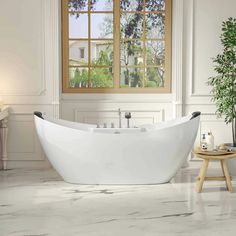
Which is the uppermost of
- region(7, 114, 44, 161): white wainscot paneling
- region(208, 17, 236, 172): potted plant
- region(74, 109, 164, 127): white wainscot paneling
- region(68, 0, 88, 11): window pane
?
region(68, 0, 88, 11): window pane

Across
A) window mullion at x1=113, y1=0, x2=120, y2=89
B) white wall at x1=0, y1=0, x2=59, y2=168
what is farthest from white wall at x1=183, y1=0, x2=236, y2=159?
white wall at x1=0, y1=0, x2=59, y2=168

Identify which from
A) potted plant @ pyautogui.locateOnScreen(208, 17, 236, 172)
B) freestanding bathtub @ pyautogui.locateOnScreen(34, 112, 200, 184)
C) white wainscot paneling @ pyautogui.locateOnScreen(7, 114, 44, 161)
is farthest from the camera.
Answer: white wainscot paneling @ pyautogui.locateOnScreen(7, 114, 44, 161)

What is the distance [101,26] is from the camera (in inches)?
236

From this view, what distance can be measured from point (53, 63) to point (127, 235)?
109 inches

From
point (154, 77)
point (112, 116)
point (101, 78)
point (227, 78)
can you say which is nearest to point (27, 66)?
point (101, 78)

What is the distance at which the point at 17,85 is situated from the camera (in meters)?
5.82

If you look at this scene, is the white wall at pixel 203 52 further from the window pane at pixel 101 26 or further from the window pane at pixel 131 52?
the window pane at pixel 101 26

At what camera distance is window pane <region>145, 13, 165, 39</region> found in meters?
6.02

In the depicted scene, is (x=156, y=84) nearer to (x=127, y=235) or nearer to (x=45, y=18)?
(x=45, y=18)

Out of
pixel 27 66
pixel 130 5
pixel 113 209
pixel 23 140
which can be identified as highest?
pixel 130 5

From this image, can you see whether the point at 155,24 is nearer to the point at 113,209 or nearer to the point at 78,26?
the point at 78,26

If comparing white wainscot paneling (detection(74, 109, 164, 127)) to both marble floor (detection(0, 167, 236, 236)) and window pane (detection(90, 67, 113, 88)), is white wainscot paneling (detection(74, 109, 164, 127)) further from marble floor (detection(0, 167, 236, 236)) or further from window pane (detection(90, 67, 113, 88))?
marble floor (detection(0, 167, 236, 236))

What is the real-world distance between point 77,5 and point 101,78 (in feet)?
2.86

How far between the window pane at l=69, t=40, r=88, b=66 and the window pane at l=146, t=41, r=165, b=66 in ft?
2.35
